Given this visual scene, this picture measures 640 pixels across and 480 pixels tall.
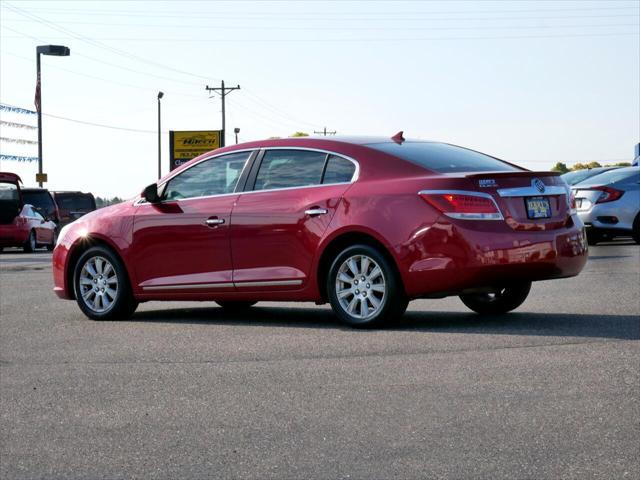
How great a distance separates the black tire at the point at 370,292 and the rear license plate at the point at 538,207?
3.75 feet

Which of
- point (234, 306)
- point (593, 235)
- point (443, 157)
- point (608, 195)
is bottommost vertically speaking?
point (234, 306)

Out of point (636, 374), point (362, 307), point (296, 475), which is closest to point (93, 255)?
point (362, 307)

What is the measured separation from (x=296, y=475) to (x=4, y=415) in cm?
220

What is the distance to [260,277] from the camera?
1033cm

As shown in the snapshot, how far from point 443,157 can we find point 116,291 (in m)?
3.25

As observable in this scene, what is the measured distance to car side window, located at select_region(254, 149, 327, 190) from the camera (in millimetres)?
10320

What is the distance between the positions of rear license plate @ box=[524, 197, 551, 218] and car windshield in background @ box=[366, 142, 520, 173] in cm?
45

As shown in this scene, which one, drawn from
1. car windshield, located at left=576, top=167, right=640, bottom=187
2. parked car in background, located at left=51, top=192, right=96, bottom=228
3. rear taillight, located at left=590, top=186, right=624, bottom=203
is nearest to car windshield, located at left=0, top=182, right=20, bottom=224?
parked car in background, located at left=51, top=192, right=96, bottom=228

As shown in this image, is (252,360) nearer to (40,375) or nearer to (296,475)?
(40,375)

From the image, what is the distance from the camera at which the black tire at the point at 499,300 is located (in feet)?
35.3

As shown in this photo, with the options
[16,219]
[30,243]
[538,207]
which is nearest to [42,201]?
[30,243]

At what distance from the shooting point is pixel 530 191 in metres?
9.68

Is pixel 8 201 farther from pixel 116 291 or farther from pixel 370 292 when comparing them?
pixel 370 292

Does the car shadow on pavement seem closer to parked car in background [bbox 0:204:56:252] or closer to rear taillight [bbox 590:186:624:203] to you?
rear taillight [bbox 590:186:624:203]
